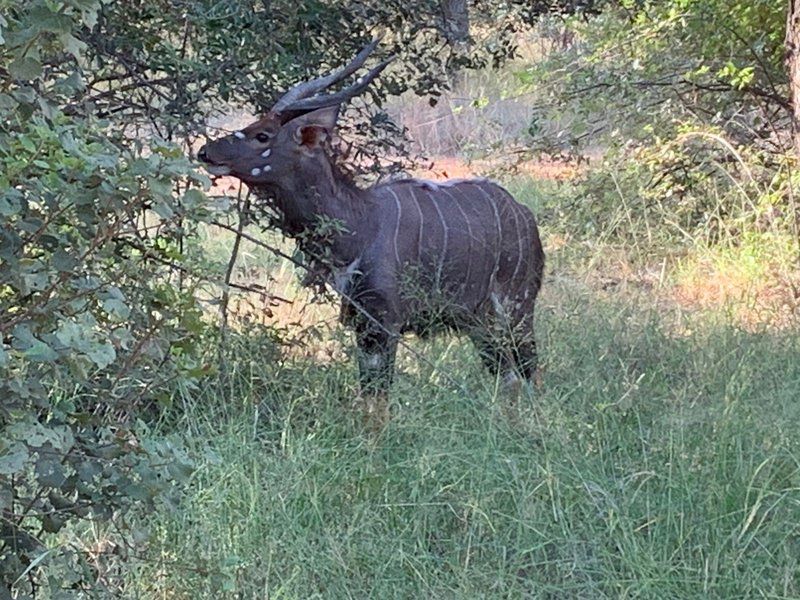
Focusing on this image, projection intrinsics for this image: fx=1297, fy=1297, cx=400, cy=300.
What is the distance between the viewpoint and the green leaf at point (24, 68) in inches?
75.5

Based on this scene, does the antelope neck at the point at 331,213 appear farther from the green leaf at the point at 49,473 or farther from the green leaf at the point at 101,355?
the green leaf at the point at 101,355

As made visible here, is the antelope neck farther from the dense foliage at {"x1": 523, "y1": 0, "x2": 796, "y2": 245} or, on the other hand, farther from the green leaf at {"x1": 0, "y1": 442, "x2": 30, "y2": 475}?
the green leaf at {"x1": 0, "y1": 442, "x2": 30, "y2": 475}

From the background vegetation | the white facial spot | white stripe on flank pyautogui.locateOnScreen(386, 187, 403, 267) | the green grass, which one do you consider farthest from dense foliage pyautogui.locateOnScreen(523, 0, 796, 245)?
the green grass

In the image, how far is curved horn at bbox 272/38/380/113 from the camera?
4375 millimetres

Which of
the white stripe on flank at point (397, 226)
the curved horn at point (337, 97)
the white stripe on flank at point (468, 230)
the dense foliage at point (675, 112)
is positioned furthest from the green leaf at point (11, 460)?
the dense foliage at point (675, 112)

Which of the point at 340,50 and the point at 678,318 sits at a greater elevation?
the point at 340,50

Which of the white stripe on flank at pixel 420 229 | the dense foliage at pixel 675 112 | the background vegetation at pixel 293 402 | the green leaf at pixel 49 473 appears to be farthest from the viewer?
the dense foliage at pixel 675 112

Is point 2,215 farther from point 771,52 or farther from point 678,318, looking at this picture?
point 771,52

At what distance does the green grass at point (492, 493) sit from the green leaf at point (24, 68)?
883mm

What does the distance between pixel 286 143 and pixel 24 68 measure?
114 inches

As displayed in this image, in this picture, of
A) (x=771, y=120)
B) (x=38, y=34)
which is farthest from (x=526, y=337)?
(x=38, y=34)

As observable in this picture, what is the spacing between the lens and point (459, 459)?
339 centimetres

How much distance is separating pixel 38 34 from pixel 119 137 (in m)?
1.45

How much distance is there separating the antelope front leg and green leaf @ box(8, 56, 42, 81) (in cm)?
209
